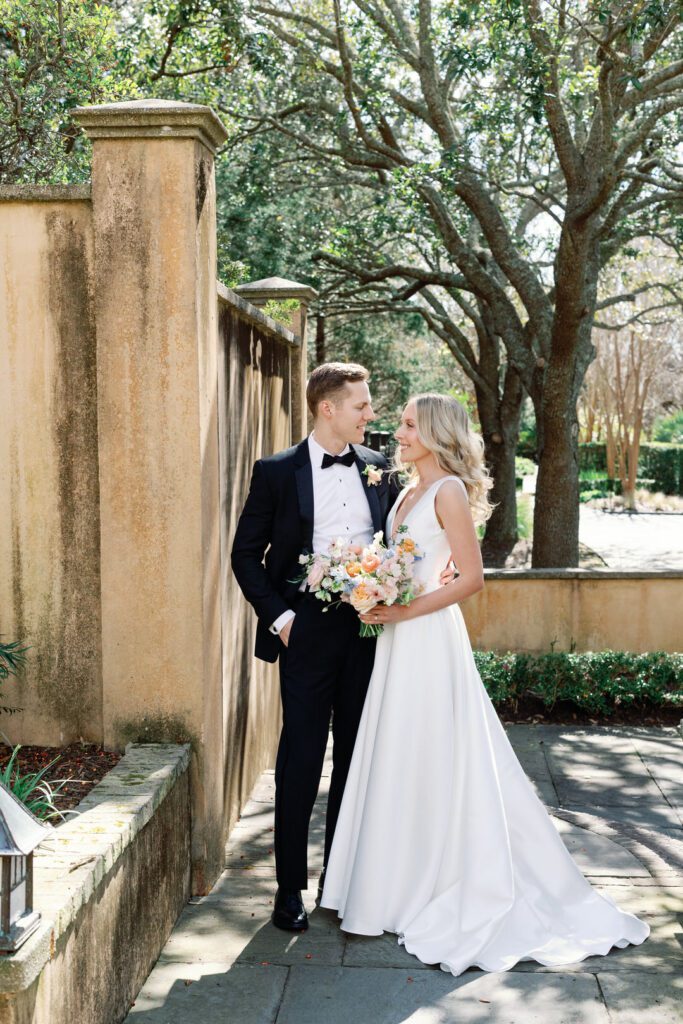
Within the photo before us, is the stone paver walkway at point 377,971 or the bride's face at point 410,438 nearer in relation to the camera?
the stone paver walkway at point 377,971

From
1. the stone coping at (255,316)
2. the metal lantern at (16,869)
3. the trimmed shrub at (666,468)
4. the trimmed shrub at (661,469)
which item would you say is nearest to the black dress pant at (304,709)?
the stone coping at (255,316)

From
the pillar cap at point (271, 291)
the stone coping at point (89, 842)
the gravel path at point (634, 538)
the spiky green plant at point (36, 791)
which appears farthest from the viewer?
the gravel path at point (634, 538)

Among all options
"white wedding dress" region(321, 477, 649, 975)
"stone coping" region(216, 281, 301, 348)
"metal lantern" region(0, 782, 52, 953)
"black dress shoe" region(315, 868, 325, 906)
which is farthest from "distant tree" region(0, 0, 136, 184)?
"metal lantern" region(0, 782, 52, 953)

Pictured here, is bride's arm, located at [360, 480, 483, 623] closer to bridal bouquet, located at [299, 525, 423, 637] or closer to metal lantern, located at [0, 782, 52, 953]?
bridal bouquet, located at [299, 525, 423, 637]

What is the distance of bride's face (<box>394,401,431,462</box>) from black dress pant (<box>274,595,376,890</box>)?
2.19 ft

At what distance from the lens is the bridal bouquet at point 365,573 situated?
13.3 ft

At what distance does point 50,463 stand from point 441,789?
207cm

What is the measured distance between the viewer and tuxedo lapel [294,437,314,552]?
14.8 feet

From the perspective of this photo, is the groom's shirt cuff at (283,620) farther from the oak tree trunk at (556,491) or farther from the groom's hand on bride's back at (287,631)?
the oak tree trunk at (556,491)

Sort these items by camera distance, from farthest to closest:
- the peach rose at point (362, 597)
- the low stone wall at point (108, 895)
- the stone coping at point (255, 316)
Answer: the stone coping at point (255, 316)
the peach rose at point (362, 597)
the low stone wall at point (108, 895)

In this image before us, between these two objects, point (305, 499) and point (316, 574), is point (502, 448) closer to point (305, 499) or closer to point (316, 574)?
point (305, 499)

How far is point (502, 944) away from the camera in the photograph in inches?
157

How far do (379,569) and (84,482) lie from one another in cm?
133

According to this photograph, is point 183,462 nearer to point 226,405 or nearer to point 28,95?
point 226,405
